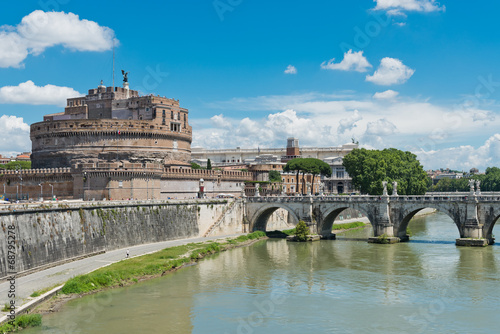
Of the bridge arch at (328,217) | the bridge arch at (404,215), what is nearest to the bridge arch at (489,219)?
the bridge arch at (404,215)

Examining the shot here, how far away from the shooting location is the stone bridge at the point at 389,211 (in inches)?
1886

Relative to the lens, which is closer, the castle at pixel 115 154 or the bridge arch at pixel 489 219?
the bridge arch at pixel 489 219

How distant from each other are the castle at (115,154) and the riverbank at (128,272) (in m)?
15.0

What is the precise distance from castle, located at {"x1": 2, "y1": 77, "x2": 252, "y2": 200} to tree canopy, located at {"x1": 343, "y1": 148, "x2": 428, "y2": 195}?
1654cm

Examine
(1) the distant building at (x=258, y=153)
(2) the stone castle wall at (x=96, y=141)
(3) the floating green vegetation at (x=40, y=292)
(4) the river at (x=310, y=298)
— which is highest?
(1) the distant building at (x=258, y=153)

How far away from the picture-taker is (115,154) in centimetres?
6894

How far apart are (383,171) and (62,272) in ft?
160

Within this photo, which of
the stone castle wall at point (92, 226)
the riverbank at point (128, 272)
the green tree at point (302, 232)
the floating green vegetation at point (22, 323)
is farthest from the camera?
the green tree at point (302, 232)

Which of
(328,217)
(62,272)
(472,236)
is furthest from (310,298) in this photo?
(328,217)

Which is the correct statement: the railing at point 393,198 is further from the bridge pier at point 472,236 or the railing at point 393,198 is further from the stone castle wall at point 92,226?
the stone castle wall at point 92,226

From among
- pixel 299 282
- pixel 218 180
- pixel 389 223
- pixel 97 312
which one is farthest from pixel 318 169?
pixel 97 312

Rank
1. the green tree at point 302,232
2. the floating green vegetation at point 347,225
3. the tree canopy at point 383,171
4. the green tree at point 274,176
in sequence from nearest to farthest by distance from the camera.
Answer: the green tree at point 302,232 → the floating green vegetation at point 347,225 → the tree canopy at point 383,171 → the green tree at point 274,176

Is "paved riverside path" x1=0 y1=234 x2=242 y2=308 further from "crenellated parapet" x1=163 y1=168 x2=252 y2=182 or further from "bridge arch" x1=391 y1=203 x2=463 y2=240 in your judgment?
"bridge arch" x1=391 y1=203 x2=463 y2=240

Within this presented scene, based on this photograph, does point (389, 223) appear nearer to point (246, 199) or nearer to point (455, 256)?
point (455, 256)
